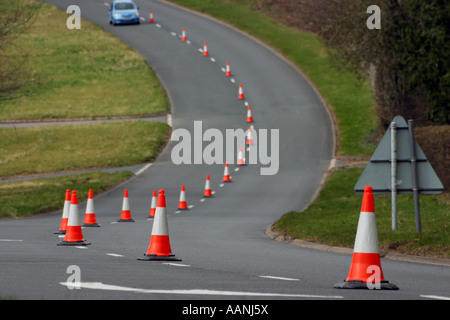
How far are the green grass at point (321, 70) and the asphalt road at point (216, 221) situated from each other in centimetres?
89

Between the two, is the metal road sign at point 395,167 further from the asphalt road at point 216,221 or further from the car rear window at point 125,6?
the car rear window at point 125,6

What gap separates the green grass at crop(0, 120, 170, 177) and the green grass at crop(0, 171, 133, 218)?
14.5 ft

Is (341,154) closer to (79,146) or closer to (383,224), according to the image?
(79,146)

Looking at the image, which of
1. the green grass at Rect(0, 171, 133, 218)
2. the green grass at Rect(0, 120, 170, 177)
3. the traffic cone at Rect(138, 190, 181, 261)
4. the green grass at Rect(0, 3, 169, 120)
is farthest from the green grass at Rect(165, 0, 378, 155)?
the traffic cone at Rect(138, 190, 181, 261)

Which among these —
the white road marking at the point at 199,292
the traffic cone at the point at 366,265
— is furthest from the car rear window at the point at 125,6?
the white road marking at the point at 199,292

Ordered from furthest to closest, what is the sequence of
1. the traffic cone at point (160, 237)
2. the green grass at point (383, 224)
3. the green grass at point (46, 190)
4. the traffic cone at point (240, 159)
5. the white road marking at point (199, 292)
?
1. the traffic cone at point (240, 159)
2. the green grass at point (46, 190)
3. the green grass at point (383, 224)
4. the traffic cone at point (160, 237)
5. the white road marking at point (199, 292)

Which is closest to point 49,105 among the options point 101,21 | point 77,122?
point 77,122

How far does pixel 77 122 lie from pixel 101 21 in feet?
87.9

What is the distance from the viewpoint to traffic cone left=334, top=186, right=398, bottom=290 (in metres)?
9.72

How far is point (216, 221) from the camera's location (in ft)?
74.4

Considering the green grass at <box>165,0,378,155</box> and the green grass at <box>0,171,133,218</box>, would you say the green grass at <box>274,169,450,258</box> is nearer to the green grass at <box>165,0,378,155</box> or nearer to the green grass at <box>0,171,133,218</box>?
the green grass at <box>0,171,133,218</box>

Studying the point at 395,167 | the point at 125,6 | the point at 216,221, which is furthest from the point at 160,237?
the point at 125,6

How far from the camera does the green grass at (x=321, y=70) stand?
142 ft

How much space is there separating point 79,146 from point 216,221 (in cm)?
2070
